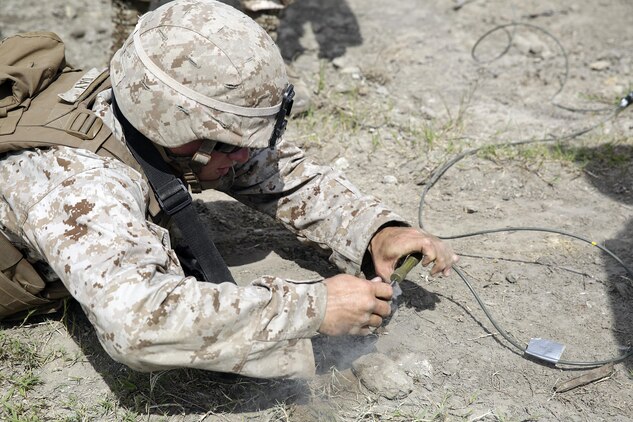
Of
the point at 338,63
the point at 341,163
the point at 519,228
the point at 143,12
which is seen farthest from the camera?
the point at 338,63

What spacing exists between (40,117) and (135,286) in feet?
2.81

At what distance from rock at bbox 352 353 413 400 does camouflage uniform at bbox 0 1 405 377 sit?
413 millimetres

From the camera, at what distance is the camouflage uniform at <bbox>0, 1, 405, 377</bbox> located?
2.41 metres

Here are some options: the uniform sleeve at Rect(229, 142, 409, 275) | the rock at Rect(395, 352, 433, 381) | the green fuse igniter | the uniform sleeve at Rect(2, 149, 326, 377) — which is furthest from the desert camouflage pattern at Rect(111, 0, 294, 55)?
the rock at Rect(395, 352, 433, 381)

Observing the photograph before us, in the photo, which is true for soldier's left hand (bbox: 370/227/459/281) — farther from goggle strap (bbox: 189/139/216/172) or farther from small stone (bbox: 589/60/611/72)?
small stone (bbox: 589/60/611/72)

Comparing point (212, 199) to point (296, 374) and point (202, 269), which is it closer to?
point (202, 269)

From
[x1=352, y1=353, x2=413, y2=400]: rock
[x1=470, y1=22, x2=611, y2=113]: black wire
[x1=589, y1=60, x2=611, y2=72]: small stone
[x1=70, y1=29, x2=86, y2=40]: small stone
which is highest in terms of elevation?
[x1=70, y1=29, x2=86, y2=40]: small stone

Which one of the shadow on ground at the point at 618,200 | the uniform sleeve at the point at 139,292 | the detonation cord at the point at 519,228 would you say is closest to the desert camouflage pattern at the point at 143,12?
the detonation cord at the point at 519,228

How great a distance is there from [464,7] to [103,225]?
17.6 ft

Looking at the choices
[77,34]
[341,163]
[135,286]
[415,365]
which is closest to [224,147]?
[135,286]

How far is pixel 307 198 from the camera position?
11.4 feet

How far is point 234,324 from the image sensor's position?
248cm

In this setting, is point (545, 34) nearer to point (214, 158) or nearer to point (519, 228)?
point (519, 228)

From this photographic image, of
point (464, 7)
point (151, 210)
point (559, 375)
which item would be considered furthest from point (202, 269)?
point (464, 7)
